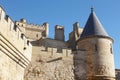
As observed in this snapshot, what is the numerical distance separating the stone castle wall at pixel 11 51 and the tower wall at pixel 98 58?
4556mm

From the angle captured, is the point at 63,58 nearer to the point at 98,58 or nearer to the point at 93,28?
the point at 98,58

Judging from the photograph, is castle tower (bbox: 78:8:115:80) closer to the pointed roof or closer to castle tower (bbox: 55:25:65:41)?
the pointed roof

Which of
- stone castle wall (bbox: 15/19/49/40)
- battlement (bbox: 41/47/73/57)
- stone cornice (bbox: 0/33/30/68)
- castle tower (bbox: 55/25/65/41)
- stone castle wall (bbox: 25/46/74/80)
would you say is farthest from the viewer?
castle tower (bbox: 55/25/65/41)

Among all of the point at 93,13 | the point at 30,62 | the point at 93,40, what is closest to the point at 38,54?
the point at 30,62

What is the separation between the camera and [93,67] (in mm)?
15812

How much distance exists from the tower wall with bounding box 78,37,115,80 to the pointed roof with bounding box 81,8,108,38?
1.81 ft

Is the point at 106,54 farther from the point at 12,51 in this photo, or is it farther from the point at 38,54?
the point at 12,51

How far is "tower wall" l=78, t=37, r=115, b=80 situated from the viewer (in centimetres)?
1565

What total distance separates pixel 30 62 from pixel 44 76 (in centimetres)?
122

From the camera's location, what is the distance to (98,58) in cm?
1593

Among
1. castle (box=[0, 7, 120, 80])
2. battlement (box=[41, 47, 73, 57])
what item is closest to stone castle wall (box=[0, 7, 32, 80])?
castle (box=[0, 7, 120, 80])

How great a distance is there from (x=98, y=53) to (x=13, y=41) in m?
6.86

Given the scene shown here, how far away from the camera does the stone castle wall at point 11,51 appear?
1017 centimetres

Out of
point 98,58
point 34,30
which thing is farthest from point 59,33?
point 98,58
